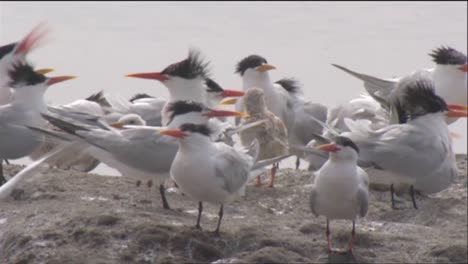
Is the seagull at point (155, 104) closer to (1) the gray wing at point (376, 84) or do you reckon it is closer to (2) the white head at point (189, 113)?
(1) the gray wing at point (376, 84)

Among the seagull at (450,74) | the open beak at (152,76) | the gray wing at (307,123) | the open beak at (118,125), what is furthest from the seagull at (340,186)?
the seagull at (450,74)

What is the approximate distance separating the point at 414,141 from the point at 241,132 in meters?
1.16

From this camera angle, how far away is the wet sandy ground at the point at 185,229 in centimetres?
612

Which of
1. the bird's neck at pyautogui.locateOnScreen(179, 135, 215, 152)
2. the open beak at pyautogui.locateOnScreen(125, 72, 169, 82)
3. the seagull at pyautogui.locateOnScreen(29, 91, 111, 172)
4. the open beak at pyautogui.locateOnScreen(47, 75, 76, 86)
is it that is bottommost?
the seagull at pyautogui.locateOnScreen(29, 91, 111, 172)

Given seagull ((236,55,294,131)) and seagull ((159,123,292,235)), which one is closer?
seagull ((159,123,292,235))

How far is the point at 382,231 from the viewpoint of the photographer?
6.88m

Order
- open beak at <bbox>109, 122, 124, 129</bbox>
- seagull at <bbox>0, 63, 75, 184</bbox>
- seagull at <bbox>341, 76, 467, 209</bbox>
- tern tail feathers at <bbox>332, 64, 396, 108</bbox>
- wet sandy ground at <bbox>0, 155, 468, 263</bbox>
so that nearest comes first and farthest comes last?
wet sandy ground at <bbox>0, 155, 468, 263</bbox>, seagull at <bbox>0, 63, 75, 184</bbox>, open beak at <bbox>109, 122, 124, 129</bbox>, seagull at <bbox>341, 76, 467, 209</bbox>, tern tail feathers at <bbox>332, 64, 396, 108</bbox>

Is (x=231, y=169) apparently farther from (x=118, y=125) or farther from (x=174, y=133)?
(x=118, y=125)

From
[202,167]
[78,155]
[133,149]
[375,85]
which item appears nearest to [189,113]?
[133,149]

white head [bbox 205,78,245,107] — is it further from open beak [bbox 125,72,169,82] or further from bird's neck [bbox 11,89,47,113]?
bird's neck [bbox 11,89,47,113]

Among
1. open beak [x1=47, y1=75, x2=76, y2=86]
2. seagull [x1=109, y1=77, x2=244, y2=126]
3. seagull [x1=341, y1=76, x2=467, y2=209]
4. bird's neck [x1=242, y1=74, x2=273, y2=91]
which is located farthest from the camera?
bird's neck [x1=242, y1=74, x2=273, y2=91]

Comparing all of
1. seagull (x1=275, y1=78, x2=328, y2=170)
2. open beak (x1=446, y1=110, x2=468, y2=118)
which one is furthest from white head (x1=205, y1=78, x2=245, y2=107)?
open beak (x1=446, y1=110, x2=468, y2=118)

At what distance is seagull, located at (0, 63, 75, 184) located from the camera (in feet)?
23.7

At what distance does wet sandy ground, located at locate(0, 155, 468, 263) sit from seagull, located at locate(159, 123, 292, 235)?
7.9 inches
